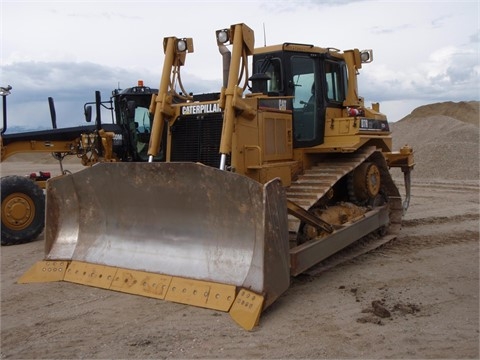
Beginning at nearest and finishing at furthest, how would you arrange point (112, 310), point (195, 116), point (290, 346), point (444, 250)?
point (290, 346)
point (112, 310)
point (195, 116)
point (444, 250)

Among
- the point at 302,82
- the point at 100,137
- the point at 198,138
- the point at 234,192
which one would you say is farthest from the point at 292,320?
the point at 100,137

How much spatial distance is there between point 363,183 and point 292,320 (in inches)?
120

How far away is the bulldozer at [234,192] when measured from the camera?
15.2 feet

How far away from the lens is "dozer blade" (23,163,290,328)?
178 inches

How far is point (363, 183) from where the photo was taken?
6953 millimetres

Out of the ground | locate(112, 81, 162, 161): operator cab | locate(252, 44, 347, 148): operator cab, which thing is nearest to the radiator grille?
locate(252, 44, 347, 148): operator cab

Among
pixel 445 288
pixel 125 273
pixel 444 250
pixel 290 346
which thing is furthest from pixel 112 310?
pixel 444 250

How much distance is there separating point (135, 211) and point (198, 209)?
0.80 metres

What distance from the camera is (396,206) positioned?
26.6 ft

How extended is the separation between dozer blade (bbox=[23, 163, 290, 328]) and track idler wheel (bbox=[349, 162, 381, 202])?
258 cm

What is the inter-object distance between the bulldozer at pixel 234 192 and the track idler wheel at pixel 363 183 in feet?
0.06

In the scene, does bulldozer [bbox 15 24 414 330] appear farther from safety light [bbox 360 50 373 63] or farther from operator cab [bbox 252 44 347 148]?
safety light [bbox 360 50 373 63]

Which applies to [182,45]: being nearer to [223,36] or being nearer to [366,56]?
[223,36]

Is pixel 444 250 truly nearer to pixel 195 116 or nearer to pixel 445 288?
pixel 445 288
